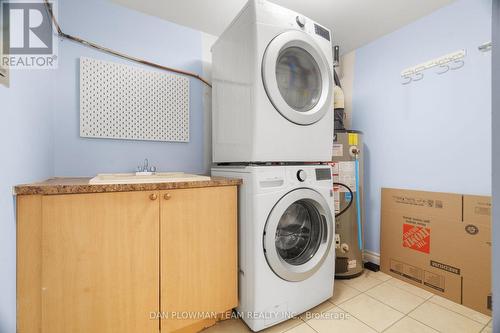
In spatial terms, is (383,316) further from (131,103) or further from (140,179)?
(131,103)

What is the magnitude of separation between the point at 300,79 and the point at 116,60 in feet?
4.44

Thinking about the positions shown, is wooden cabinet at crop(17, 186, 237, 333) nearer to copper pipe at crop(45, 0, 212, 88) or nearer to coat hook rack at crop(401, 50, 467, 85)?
copper pipe at crop(45, 0, 212, 88)

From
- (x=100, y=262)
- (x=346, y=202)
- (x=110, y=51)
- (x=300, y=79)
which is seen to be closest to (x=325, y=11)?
(x=300, y=79)

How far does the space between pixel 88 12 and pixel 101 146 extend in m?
0.95

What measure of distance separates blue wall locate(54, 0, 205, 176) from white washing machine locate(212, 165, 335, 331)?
547 millimetres

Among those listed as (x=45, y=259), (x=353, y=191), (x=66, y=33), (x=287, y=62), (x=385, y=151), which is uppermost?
(x=66, y=33)

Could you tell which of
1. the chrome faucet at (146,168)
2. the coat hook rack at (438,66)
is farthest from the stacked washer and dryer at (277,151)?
the coat hook rack at (438,66)

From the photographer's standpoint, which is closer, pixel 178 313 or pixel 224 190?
pixel 178 313

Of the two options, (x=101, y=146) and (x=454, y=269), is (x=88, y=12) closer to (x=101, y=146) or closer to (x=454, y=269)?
(x=101, y=146)

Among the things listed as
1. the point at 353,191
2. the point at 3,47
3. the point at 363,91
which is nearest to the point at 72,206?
the point at 3,47

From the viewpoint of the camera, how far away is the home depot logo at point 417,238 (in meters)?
1.70

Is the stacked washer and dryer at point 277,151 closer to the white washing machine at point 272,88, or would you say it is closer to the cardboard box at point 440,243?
the white washing machine at point 272,88

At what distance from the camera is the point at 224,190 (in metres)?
1.26

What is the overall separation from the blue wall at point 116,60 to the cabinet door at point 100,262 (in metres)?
0.77
